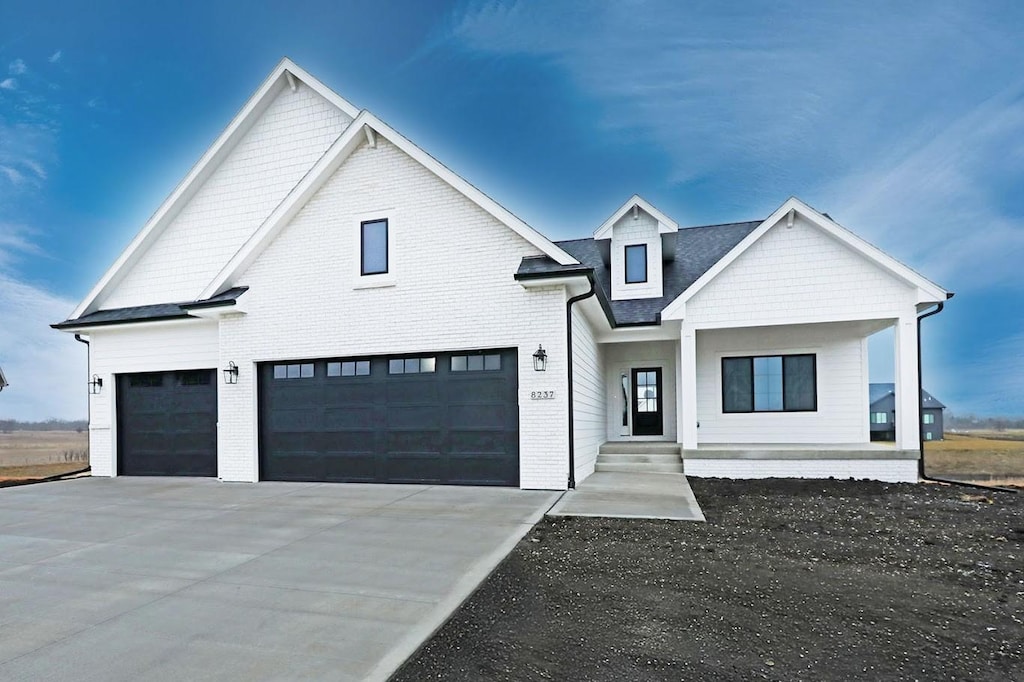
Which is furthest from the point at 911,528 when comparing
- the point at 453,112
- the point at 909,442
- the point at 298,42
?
the point at 453,112

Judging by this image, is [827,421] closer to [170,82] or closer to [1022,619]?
[1022,619]

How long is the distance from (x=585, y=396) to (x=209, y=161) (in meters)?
10.1

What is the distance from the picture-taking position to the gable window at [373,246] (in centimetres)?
1058

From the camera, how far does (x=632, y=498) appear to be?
871 centimetres

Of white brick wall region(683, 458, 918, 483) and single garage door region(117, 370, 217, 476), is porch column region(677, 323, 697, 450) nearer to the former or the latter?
white brick wall region(683, 458, 918, 483)

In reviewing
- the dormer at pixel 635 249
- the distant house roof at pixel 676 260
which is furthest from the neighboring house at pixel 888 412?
the dormer at pixel 635 249

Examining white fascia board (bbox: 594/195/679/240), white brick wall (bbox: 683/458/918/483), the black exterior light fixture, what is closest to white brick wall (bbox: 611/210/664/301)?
white fascia board (bbox: 594/195/679/240)

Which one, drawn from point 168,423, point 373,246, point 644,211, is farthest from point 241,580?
point 644,211

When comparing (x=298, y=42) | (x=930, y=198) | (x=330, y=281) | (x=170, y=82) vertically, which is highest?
(x=170, y=82)

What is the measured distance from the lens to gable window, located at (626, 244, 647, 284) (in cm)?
1466

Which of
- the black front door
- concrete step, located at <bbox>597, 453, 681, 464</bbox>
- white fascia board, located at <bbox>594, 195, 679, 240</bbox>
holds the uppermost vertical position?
white fascia board, located at <bbox>594, 195, 679, 240</bbox>

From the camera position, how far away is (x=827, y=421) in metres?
13.4

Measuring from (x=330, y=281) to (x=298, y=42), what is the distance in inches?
271

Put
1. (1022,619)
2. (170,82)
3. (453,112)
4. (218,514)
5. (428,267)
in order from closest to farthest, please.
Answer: (1022,619) < (218,514) < (428,267) < (170,82) < (453,112)
